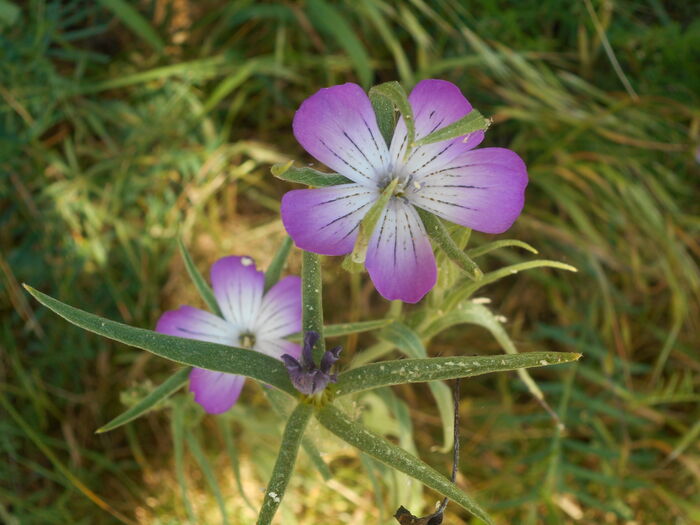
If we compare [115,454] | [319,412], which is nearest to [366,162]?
[319,412]

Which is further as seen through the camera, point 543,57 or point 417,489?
point 543,57

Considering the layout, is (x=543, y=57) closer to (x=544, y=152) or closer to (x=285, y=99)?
(x=544, y=152)

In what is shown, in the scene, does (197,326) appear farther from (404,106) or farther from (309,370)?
(404,106)

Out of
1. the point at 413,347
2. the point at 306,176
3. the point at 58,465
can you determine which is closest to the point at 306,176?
the point at 306,176

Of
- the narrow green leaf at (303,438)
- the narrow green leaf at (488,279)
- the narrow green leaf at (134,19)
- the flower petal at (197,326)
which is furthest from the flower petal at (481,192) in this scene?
the narrow green leaf at (134,19)

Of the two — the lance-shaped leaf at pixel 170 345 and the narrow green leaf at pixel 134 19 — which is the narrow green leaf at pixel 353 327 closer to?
the lance-shaped leaf at pixel 170 345

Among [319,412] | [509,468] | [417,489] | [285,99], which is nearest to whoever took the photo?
[319,412]

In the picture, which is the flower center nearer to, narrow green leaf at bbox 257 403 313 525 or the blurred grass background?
narrow green leaf at bbox 257 403 313 525
